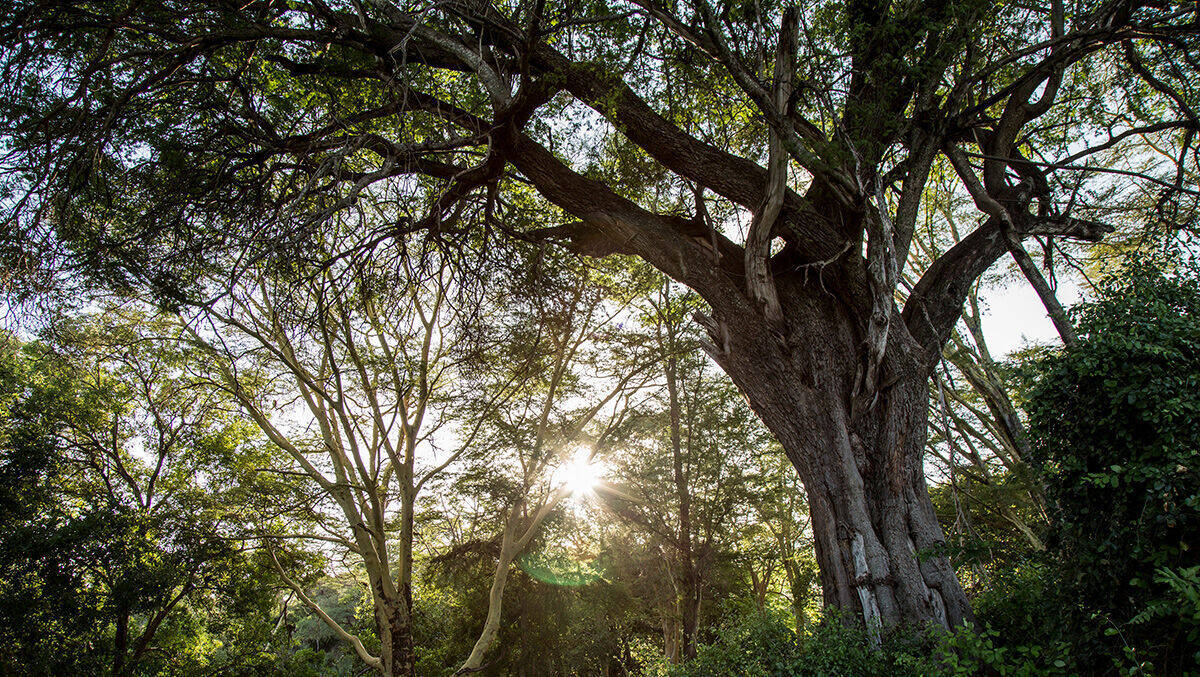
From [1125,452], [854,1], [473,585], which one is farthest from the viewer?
[473,585]

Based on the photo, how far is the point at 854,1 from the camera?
4910 millimetres

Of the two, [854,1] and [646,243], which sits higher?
[854,1]

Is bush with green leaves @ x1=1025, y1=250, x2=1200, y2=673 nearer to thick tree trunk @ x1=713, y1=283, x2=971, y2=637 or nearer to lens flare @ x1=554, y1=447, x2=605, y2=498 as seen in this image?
thick tree trunk @ x1=713, y1=283, x2=971, y2=637

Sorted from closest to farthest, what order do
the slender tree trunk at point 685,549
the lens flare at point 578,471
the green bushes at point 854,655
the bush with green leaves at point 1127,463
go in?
1. the bush with green leaves at point 1127,463
2. the green bushes at point 854,655
3. the lens flare at point 578,471
4. the slender tree trunk at point 685,549

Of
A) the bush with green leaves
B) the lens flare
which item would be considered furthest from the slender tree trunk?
the bush with green leaves

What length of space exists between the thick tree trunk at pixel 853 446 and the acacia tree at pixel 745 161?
19 mm

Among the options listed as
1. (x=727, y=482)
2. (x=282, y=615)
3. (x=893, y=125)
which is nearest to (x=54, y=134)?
(x=893, y=125)

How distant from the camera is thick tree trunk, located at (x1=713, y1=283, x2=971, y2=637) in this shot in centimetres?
388

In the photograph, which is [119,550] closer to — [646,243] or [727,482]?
[646,243]

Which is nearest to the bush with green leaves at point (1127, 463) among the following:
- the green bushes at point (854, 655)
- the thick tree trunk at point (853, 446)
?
the green bushes at point (854, 655)

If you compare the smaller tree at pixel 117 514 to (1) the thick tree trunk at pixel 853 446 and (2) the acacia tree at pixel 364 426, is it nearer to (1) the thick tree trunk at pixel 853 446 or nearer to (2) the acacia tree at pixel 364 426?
(2) the acacia tree at pixel 364 426

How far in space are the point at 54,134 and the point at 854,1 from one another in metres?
6.92

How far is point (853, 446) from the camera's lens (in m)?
4.39

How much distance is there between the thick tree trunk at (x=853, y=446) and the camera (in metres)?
3.88
